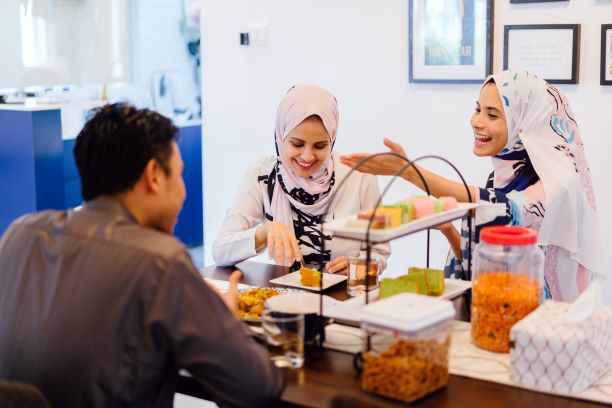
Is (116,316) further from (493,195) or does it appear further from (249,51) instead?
(249,51)

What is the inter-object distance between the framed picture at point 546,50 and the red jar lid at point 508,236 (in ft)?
6.06

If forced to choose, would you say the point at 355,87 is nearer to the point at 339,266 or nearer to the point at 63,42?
the point at 339,266

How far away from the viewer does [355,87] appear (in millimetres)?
4199

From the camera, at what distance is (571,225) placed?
2.59 metres

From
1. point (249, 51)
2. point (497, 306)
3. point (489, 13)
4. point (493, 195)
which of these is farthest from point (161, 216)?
point (249, 51)

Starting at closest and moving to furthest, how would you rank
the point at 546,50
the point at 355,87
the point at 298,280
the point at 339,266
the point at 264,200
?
1. the point at 298,280
2. the point at 339,266
3. the point at 264,200
4. the point at 546,50
5. the point at 355,87

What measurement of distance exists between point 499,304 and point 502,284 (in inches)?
2.0

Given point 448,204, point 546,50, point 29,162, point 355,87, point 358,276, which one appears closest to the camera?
point 448,204

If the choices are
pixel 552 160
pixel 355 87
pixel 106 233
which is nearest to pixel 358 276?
pixel 552 160

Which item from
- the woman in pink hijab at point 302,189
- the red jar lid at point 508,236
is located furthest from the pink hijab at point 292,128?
the red jar lid at point 508,236

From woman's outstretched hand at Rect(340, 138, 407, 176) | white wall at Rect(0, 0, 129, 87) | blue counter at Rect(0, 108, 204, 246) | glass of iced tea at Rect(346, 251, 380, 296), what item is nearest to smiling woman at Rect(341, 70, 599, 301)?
woman's outstretched hand at Rect(340, 138, 407, 176)

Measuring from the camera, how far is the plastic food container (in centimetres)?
157

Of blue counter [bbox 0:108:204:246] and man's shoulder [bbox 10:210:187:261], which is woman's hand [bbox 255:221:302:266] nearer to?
man's shoulder [bbox 10:210:187:261]

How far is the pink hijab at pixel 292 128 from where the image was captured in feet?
9.25
